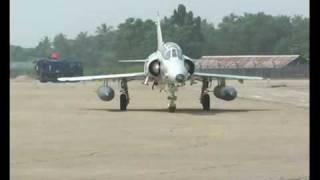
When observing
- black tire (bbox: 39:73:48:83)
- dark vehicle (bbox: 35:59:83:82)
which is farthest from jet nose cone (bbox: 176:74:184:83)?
black tire (bbox: 39:73:48:83)

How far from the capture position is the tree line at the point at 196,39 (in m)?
106

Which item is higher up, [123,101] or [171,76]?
[171,76]

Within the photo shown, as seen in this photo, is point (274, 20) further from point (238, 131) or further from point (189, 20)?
point (238, 131)

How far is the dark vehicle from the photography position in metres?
74.8

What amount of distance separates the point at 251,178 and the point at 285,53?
106121mm

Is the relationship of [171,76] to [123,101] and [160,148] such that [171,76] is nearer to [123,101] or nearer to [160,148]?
[123,101]

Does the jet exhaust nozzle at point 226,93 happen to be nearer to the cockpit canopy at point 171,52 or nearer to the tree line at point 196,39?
the cockpit canopy at point 171,52

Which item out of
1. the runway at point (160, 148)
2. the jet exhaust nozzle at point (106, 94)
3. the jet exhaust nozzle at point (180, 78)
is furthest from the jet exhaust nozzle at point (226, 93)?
the runway at point (160, 148)

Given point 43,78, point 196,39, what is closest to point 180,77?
point 43,78

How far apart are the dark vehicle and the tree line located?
19.6 m

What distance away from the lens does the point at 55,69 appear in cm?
7488

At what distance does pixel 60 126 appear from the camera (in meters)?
16.5

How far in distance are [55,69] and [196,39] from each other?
124 ft

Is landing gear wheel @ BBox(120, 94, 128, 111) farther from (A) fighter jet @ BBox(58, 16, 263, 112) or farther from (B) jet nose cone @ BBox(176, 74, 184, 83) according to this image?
(B) jet nose cone @ BBox(176, 74, 184, 83)
